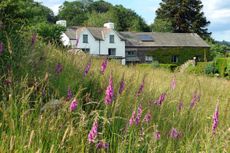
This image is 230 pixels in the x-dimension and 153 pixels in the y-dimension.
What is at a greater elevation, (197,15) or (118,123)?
(197,15)

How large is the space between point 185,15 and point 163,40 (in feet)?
59.3

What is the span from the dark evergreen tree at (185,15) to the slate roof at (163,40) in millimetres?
12214

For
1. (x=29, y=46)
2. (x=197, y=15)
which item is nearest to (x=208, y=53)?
(x=197, y=15)

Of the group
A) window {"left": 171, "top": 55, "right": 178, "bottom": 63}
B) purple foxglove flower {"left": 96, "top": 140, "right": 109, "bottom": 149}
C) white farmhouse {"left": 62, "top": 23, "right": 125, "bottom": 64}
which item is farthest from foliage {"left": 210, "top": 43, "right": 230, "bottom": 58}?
purple foxglove flower {"left": 96, "top": 140, "right": 109, "bottom": 149}

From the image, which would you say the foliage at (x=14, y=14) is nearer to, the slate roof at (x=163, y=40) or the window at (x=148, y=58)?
the slate roof at (x=163, y=40)

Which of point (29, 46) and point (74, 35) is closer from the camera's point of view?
point (29, 46)

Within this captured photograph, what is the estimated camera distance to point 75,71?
4.91 meters

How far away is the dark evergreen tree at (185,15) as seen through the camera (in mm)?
73312

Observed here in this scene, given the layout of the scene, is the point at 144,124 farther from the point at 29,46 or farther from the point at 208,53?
the point at 208,53

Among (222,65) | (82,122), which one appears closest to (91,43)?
(222,65)

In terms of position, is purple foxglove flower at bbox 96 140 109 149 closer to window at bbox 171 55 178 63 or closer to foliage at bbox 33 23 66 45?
foliage at bbox 33 23 66 45

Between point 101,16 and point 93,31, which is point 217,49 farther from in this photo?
point 93,31

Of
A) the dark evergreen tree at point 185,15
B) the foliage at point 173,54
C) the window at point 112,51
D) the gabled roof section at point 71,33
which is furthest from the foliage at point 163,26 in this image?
the gabled roof section at point 71,33

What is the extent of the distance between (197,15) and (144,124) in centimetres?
7240
